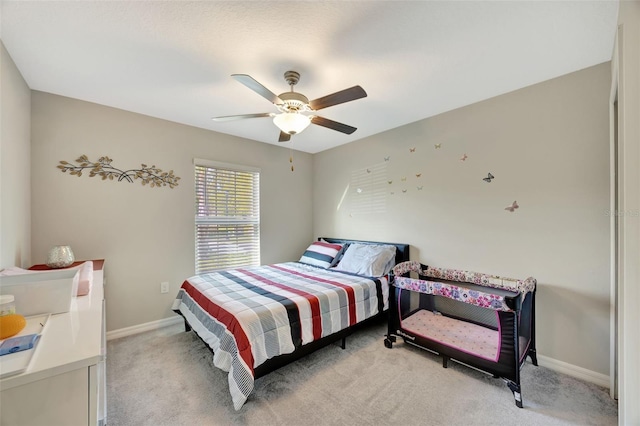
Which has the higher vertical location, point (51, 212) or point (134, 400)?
point (51, 212)

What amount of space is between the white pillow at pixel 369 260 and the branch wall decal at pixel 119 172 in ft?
7.77

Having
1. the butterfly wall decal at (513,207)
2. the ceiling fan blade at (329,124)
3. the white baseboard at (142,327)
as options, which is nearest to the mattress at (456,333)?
the butterfly wall decal at (513,207)

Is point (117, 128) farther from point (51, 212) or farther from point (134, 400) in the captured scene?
point (134, 400)

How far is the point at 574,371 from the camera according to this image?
205 centimetres

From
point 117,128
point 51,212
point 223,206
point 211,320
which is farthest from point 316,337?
point 117,128

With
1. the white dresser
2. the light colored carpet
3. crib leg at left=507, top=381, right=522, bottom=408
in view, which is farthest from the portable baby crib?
the white dresser

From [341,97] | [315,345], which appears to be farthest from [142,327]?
[341,97]

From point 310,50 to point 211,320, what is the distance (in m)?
→ 2.20

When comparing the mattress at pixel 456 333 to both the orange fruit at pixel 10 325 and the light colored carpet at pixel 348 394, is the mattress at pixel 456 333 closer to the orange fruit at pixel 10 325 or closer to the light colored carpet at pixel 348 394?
the light colored carpet at pixel 348 394

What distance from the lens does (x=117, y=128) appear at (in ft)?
9.02

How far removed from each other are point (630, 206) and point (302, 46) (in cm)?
199

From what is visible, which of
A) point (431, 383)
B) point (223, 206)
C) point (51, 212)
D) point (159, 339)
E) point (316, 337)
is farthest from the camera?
point (223, 206)

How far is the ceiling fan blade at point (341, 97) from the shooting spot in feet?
5.60

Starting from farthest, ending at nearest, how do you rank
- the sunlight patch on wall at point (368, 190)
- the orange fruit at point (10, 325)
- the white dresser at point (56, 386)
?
the sunlight patch on wall at point (368, 190), the orange fruit at point (10, 325), the white dresser at point (56, 386)
